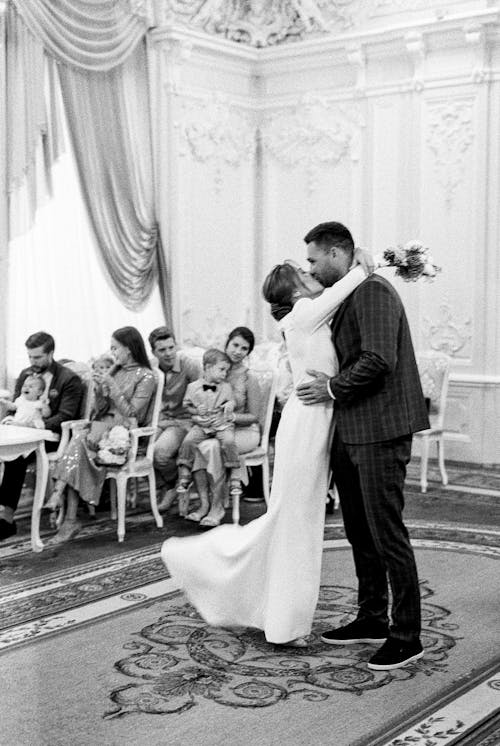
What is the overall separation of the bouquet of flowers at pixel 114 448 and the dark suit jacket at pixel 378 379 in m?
2.43

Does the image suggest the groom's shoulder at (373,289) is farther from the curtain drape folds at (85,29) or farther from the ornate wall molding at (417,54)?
the ornate wall molding at (417,54)

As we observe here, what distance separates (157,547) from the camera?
5832 mm

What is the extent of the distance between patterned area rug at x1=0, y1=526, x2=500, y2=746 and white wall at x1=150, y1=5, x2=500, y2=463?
13.5 feet

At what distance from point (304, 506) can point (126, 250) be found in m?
4.83

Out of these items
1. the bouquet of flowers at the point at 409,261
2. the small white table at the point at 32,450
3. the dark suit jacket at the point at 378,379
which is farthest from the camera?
the small white table at the point at 32,450

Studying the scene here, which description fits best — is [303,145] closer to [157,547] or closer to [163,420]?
[163,420]

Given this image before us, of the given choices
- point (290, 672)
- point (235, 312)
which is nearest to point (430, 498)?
point (235, 312)

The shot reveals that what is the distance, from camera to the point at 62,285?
8.02 metres

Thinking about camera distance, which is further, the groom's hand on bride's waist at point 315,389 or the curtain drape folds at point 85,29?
the curtain drape folds at point 85,29

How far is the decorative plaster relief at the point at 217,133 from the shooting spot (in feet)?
28.9

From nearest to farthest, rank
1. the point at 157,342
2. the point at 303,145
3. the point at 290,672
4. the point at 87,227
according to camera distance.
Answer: the point at 290,672 < the point at 157,342 < the point at 87,227 < the point at 303,145

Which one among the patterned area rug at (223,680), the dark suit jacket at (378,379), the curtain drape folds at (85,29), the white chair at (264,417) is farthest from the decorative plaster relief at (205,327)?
the dark suit jacket at (378,379)

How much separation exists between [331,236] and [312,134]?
18.4ft

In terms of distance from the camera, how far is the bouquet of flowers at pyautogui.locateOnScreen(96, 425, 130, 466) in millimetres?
6012
